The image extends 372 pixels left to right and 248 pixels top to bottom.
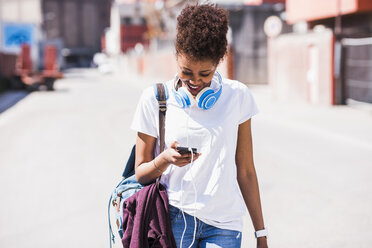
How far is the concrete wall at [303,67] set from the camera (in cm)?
1947

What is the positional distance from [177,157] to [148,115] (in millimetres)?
319

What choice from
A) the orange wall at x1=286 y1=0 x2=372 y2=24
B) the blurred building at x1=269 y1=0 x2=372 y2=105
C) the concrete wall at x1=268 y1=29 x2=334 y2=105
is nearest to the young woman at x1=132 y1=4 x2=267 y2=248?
the blurred building at x1=269 y1=0 x2=372 y2=105

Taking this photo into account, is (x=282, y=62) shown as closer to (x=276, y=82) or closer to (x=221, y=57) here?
(x=276, y=82)

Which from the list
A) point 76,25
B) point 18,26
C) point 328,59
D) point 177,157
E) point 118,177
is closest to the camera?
point 177,157

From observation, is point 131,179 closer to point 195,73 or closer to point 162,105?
point 162,105

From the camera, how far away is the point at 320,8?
77.2 feet

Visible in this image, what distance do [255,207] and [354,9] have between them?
1920cm

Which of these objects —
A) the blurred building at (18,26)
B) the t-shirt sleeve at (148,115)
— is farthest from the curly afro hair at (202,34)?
the blurred building at (18,26)

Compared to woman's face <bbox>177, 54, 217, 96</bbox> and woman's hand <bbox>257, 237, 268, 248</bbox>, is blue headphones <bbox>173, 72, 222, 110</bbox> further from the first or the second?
woman's hand <bbox>257, 237, 268, 248</bbox>

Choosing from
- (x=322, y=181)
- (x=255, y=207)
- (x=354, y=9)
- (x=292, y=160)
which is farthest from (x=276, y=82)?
(x=255, y=207)

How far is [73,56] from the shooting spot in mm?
137250

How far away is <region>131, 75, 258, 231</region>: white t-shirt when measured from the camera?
2.26 m

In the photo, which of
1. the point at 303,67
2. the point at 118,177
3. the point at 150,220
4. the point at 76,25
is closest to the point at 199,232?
the point at 150,220

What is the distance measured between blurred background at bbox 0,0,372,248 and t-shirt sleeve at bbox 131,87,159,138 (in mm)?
414
